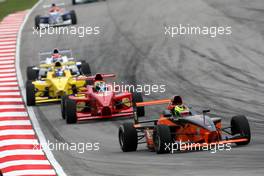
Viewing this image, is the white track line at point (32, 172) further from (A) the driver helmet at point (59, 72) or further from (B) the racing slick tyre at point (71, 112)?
(A) the driver helmet at point (59, 72)

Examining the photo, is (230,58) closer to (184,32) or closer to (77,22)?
(184,32)

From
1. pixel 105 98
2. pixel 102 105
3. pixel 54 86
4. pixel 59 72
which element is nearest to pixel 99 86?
pixel 105 98

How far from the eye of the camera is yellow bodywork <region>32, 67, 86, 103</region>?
27.7 m

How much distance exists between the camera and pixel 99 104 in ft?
79.9

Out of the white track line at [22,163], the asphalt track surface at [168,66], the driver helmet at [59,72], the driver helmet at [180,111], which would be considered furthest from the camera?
the driver helmet at [59,72]

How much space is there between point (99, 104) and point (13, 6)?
93.5ft

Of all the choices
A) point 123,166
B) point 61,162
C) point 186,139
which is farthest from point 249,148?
point 61,162

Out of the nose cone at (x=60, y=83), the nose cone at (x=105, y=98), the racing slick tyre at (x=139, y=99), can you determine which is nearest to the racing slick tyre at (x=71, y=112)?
the nose cone at (x=105, y=98)

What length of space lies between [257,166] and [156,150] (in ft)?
10.6

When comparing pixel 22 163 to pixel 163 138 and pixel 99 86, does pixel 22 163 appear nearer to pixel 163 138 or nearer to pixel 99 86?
pixel 163 138

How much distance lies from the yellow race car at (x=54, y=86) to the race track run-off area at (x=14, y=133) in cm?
54

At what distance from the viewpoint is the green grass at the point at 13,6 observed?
4950cm

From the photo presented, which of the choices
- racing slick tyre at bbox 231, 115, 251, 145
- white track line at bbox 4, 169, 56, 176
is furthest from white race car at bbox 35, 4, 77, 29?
white track line at bbox 4, 169, 56, 176

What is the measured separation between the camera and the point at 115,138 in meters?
21.4
